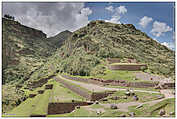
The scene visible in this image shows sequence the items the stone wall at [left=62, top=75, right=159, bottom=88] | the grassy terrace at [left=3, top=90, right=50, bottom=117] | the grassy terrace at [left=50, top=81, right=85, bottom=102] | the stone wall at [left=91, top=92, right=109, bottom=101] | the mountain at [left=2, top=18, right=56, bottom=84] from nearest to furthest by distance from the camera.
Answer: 1. the grassy terrace at [left=3, top=90, right=50, bottom=117]
2. the stone wall at [left=91, top=92, right=109, bottom=101]
3. the grassy terrace at [left=50, top=81, right=85, bottom=102]
4. the stone wall at [left=62, top=75, right=159, bottom=88]
5. the mountain at [left=2, top=18, right=56, bottom=84]

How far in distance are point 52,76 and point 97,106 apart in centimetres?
2454

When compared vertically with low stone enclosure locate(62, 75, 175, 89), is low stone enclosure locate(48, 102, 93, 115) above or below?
below

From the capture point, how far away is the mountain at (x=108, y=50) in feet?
98.2

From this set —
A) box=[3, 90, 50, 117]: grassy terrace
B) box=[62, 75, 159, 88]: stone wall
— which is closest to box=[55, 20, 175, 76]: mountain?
box=[62, 75, 159, 88]: stone wall

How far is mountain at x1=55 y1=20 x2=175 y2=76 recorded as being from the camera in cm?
2992

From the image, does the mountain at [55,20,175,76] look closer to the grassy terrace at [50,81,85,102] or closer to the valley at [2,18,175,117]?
the valley at [2,18,175,117]

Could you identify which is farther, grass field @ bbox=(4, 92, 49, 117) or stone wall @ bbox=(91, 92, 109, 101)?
stone wall @ bbox=(91, 92, 109, 101)

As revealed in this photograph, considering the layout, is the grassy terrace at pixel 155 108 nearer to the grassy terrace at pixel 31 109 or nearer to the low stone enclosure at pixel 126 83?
the low stone enclosure at pixel 126 83

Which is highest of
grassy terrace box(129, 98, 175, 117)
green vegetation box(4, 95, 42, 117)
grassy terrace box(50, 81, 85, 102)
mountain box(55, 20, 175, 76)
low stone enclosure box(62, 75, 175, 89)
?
mountain box(55, 20, 175, 76)

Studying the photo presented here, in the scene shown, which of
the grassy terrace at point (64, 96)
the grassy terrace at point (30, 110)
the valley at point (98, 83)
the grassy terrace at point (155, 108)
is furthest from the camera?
the grassy terrace at point (64, 96)

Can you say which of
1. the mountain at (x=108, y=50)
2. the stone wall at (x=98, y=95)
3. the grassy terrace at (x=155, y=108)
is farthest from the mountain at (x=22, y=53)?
the grassy terrace at (x=155, y=108)

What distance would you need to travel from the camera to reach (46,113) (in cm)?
1384

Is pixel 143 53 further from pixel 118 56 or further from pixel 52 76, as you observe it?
pixel 52 76

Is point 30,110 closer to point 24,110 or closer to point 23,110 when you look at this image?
point 24,110
